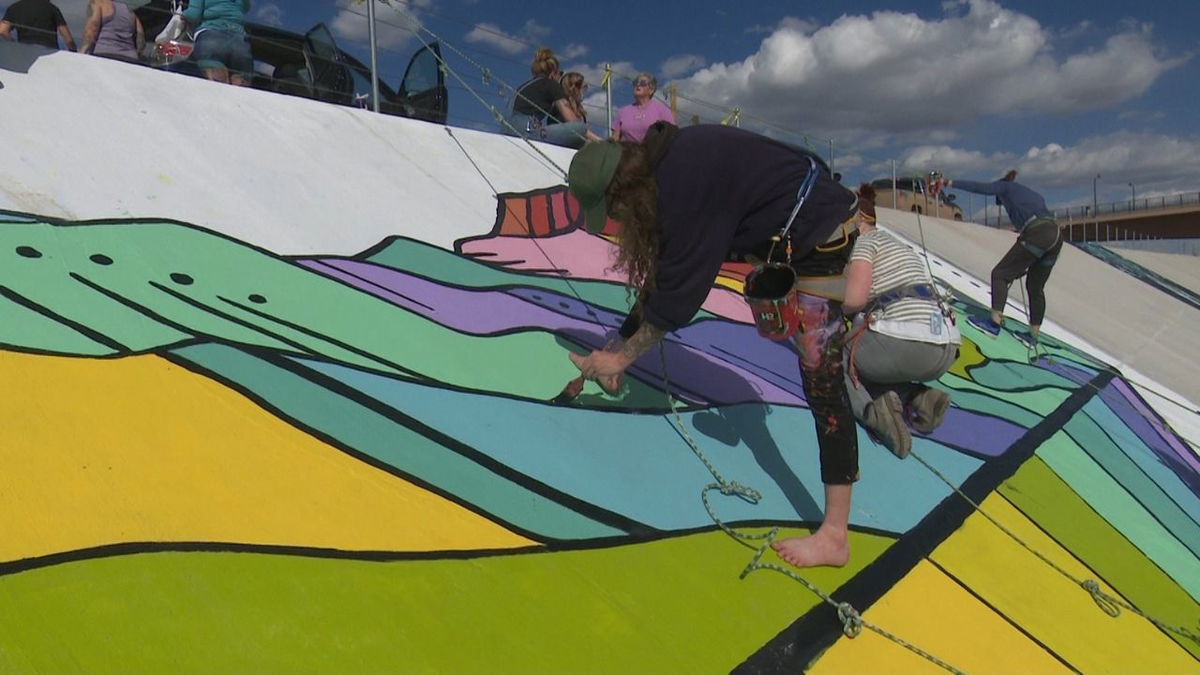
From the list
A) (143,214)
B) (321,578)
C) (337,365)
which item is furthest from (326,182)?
(321,578)

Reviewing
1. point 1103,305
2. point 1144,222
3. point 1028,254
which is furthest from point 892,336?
point 1144,222

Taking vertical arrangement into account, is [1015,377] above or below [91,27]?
below

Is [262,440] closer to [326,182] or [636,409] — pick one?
[636,409]

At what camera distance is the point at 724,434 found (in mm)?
2672

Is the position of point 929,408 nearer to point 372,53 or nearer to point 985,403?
point 985,403

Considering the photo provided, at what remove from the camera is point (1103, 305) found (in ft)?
27.4

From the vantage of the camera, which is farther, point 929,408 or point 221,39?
point 221,39

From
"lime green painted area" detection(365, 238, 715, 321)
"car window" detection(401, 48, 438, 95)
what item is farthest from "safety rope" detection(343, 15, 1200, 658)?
"car window" detection(401, 48, 438, 95)

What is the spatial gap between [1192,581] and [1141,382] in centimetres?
365

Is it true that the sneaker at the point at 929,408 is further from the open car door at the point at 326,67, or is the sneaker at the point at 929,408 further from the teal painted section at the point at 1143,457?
the open car door at the point at 326,67

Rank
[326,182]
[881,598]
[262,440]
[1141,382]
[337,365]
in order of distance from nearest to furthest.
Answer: [262,440]
[881,598]
[337,365]
[326,182]
[1141,382]

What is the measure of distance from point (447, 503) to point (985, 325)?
18.0ft

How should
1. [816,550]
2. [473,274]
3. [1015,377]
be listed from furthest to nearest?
[1015,377]
[473,274]
[816,550]

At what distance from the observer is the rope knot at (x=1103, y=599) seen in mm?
2312
